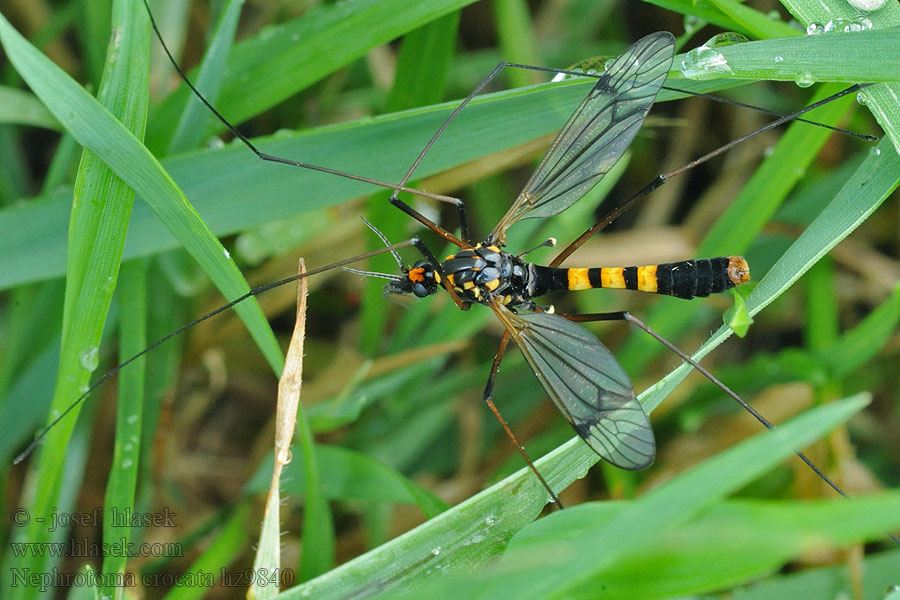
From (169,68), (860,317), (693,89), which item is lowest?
(860,317)

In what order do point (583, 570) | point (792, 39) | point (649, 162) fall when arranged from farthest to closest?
point (649, 162), point (792, 39), point (583, 570)

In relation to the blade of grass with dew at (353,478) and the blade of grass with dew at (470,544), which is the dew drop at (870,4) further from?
the blade of grass with dew at (353,478)

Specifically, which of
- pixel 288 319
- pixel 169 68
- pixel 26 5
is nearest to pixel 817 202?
pixel 288 319

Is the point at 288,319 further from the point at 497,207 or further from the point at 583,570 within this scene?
the point at 583,570

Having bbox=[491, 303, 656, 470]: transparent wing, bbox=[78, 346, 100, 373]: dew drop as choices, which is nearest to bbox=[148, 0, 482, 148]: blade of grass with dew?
bbox=[78, 346, 100, 373]: dew drop

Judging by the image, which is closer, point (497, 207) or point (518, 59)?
point (518, 59)

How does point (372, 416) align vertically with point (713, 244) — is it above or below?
above

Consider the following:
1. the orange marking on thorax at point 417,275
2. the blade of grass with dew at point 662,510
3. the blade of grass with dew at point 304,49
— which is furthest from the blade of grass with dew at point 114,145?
the blade of grass with dew at point 662,510
